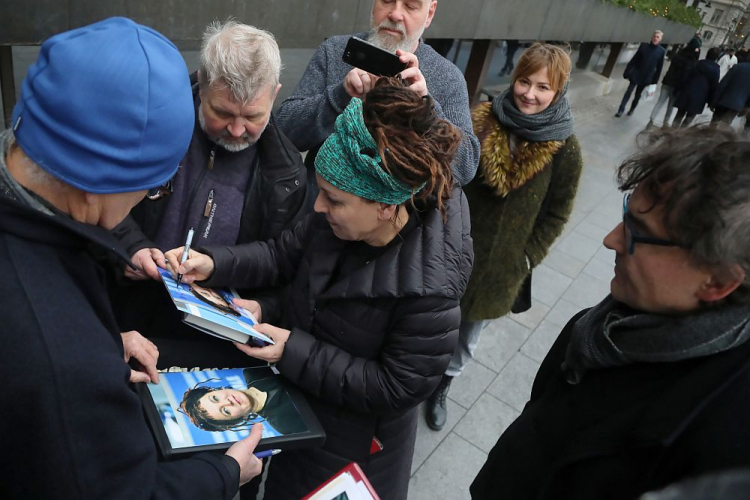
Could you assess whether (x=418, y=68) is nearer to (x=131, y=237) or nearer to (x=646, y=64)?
(x=131, y=237)

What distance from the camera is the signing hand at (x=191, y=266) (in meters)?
1.83

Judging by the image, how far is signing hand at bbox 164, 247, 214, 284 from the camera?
6.01 ft

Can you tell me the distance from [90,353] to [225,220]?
1.15 m

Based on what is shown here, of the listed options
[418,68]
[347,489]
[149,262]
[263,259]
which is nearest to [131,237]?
[149,262]

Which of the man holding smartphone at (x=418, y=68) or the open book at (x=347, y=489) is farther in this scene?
the man holding smartphone at (x=418, y=68)

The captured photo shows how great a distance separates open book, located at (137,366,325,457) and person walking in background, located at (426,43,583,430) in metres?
1.55

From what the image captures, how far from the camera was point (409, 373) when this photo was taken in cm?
174

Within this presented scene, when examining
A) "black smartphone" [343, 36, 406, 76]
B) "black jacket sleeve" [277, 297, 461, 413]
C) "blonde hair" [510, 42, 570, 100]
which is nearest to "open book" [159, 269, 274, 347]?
"black jacket sleeve" [277, 297, 461, 413]

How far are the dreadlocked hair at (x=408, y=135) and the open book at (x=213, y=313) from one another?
67 cm

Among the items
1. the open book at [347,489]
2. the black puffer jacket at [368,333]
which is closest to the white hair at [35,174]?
the black puffer jacket at [368,333]

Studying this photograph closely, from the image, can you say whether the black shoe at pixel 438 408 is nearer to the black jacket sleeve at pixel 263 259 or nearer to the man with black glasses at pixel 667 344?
the black jacket sleeve at pixel 263 259

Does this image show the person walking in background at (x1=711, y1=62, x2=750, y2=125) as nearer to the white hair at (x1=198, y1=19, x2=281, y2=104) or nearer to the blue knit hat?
the white hair at (x1=198, y1=19, x2=281, y2=104)

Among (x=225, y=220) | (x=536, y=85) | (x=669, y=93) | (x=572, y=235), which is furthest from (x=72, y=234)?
(x=669, y=93)

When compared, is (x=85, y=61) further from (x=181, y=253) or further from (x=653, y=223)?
(x=653, y=223)
